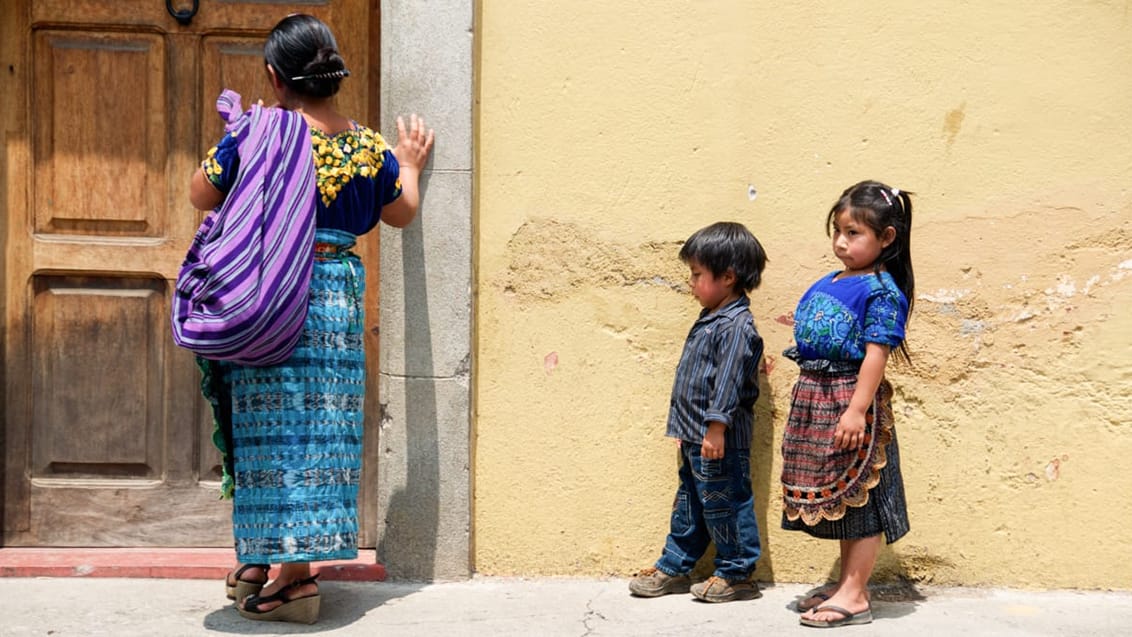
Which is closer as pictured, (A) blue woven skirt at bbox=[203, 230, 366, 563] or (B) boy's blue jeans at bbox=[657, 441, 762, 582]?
(A) blue woven skirt at bbox=[203, 230, 366, 563]

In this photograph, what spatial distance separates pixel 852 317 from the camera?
11.7 ft

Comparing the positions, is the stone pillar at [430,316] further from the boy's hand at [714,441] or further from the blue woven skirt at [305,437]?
the boy's hand at [714,441]

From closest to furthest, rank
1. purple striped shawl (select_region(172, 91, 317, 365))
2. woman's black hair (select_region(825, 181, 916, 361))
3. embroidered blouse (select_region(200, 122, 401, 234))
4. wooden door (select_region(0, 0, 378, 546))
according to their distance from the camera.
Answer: purple striped shawl (select_region(172, 91, 317, 365)) → embroidered blouse (select_region(200, 122, 401, 234)) → woman's black hair (select_region(825, 181, 916, 361)) → wooden door (select_region(0, 0, 378, 546))

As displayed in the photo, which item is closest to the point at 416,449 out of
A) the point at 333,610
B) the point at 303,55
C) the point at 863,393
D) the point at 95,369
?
the point at 333,610

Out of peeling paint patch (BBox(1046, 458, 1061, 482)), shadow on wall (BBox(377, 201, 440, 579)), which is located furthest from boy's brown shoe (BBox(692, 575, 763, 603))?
peeling paint patch (BBox(1046, 458, 1061, 482))

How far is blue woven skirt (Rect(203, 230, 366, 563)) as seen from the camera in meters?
3.48

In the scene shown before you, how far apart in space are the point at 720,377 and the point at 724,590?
66 centimetres

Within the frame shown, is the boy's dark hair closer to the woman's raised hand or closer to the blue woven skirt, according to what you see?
the woman's raised hand

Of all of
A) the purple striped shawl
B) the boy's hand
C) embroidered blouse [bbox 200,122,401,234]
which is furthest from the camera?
the boy's hand

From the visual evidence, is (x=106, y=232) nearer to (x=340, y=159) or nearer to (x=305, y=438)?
(x=340, y=159)

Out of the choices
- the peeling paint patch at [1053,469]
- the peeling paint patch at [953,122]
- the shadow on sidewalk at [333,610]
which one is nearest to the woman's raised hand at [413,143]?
the shadow on sidewalk at [333,610]

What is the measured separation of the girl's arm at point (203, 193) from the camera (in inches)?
137

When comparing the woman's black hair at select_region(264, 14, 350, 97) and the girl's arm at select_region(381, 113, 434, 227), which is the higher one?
the woman's black hair at select_region(264, 14, 350, 97)

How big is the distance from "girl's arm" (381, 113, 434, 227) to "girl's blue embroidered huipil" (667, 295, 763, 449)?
3.11 ft
